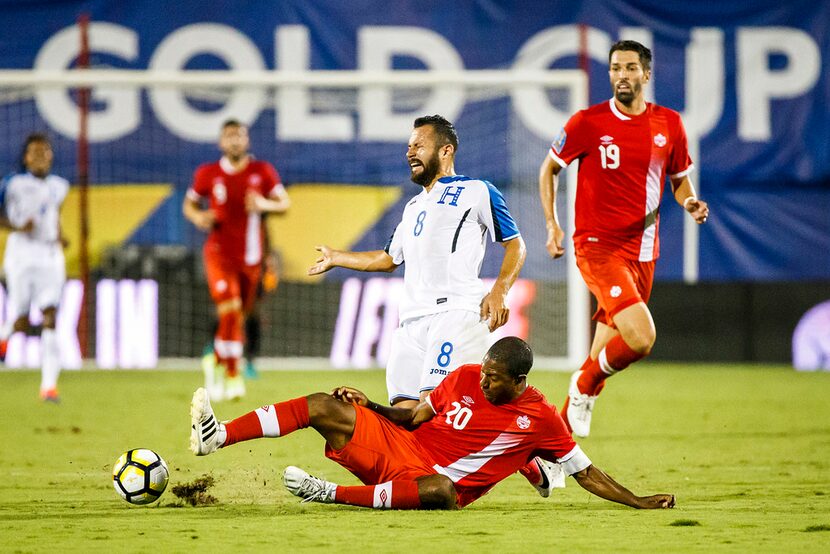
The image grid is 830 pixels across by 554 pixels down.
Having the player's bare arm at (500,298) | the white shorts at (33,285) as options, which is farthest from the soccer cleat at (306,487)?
the white shorts at (33,285)

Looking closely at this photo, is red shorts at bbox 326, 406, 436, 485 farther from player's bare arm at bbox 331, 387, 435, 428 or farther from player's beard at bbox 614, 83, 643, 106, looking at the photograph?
player's beard at bbox 614, 83, 643, 106

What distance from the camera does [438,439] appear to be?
6047mm

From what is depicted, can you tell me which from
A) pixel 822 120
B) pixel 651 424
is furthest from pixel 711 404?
pixel 822 120

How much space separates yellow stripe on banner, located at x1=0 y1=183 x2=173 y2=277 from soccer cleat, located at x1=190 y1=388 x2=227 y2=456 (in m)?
10.2

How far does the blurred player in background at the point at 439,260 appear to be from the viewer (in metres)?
6.75

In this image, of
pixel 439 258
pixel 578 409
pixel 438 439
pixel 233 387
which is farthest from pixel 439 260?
pixel 233 387

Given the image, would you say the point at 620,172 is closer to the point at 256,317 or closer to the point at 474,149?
the point at 256,317

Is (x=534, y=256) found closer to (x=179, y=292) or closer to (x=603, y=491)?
(x=179, y=292)

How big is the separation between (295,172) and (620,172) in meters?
8.93

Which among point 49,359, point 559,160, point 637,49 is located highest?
point 637,49

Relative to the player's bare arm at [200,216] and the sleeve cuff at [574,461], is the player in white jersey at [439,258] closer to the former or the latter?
the sleeve cuff at [574,461]

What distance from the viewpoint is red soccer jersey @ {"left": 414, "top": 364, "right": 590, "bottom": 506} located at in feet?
19.6

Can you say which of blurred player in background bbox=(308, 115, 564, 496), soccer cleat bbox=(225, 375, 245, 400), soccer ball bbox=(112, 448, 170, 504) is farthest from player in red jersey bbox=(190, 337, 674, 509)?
soccer cleat bbox=(225, 375, 245, 400)

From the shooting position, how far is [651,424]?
10352 mm
